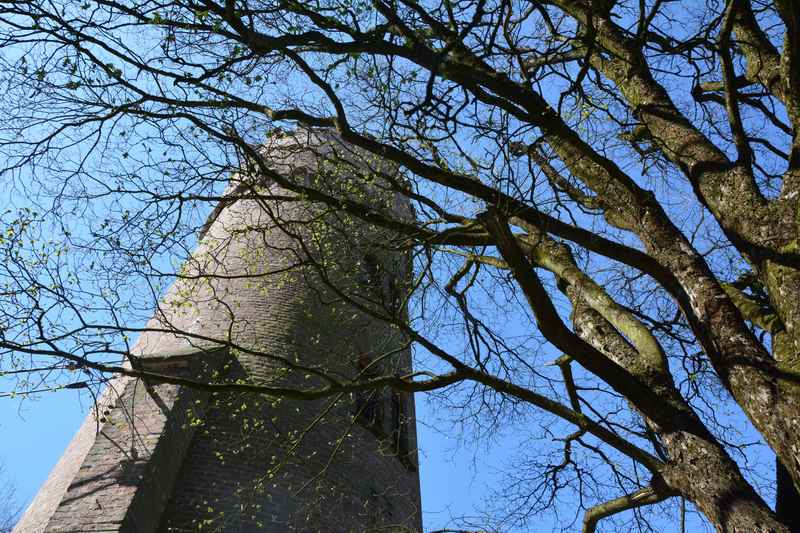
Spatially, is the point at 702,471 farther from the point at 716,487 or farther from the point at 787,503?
the point at 787,503

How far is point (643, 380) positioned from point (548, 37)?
3.88 meters

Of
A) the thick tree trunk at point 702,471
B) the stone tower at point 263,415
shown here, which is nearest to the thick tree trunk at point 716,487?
the thick tree trunk at point 702,471

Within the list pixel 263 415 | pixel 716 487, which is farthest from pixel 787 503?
pixel 263 415

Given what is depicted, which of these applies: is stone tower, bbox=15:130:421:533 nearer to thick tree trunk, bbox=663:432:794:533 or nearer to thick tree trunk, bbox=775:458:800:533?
thick tree trunk, bbox=663:432:794:533

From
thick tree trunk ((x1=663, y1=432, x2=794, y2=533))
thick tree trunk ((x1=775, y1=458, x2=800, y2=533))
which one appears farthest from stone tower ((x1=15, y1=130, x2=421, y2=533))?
thick tree trunk ((x1=775, y1=458, x2=800, y2=533))

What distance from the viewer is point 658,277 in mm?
4594

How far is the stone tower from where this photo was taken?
5859 mm

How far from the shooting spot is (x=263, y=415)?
7488 millimetres

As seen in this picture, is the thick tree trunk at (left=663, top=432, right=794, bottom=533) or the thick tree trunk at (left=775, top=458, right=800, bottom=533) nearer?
the thick tree trunk at (left=663, top=432, right=794, bottom=533)

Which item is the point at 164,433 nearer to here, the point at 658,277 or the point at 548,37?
the point at 658,277

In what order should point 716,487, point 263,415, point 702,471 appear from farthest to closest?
point 263,415, point 702,471, point 716,487

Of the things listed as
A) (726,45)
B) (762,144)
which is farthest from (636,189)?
(762,144)

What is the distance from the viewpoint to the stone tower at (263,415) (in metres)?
5.86

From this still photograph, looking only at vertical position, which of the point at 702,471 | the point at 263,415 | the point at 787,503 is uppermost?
the point at 263,415
